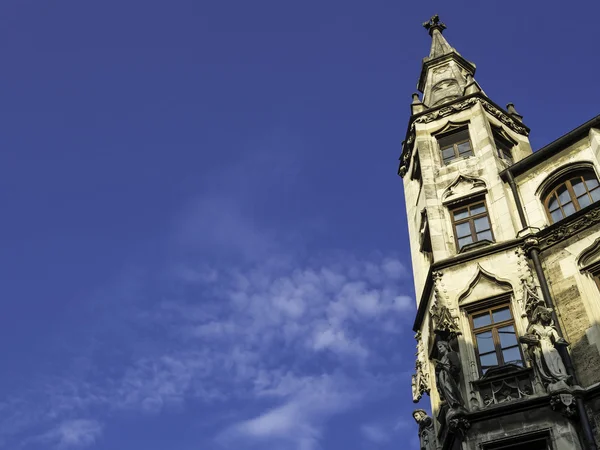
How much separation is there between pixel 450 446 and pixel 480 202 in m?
8.77

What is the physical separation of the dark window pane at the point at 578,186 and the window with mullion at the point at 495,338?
15.0ft

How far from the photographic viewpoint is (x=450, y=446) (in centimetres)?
1922

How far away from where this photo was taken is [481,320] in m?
21.3

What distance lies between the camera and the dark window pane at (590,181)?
73.9 feet

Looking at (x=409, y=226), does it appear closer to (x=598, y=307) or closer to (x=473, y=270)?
(x=473, y=270)

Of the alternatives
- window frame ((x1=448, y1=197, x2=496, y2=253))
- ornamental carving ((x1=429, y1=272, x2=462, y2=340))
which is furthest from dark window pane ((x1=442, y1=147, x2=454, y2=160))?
ornamental carving ((x1=429, y1=272, x2=462, y2=340))

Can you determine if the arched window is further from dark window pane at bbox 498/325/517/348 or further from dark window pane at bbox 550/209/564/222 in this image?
dark window pane at bbox 498/325/517/348

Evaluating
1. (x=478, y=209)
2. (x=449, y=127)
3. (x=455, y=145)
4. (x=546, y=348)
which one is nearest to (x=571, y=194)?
(x=478, y=209)

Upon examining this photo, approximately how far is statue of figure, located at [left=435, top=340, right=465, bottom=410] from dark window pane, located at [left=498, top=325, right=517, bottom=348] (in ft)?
4.37

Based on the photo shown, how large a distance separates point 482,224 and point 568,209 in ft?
8.85

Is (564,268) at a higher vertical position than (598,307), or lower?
higher

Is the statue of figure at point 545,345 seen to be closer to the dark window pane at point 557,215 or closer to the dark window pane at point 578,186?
the dark window pane at point 557,215

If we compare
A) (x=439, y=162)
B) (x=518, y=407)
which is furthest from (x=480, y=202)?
(x=518, y=407)

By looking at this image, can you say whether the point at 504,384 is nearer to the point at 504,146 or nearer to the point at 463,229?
the point at 463,229
